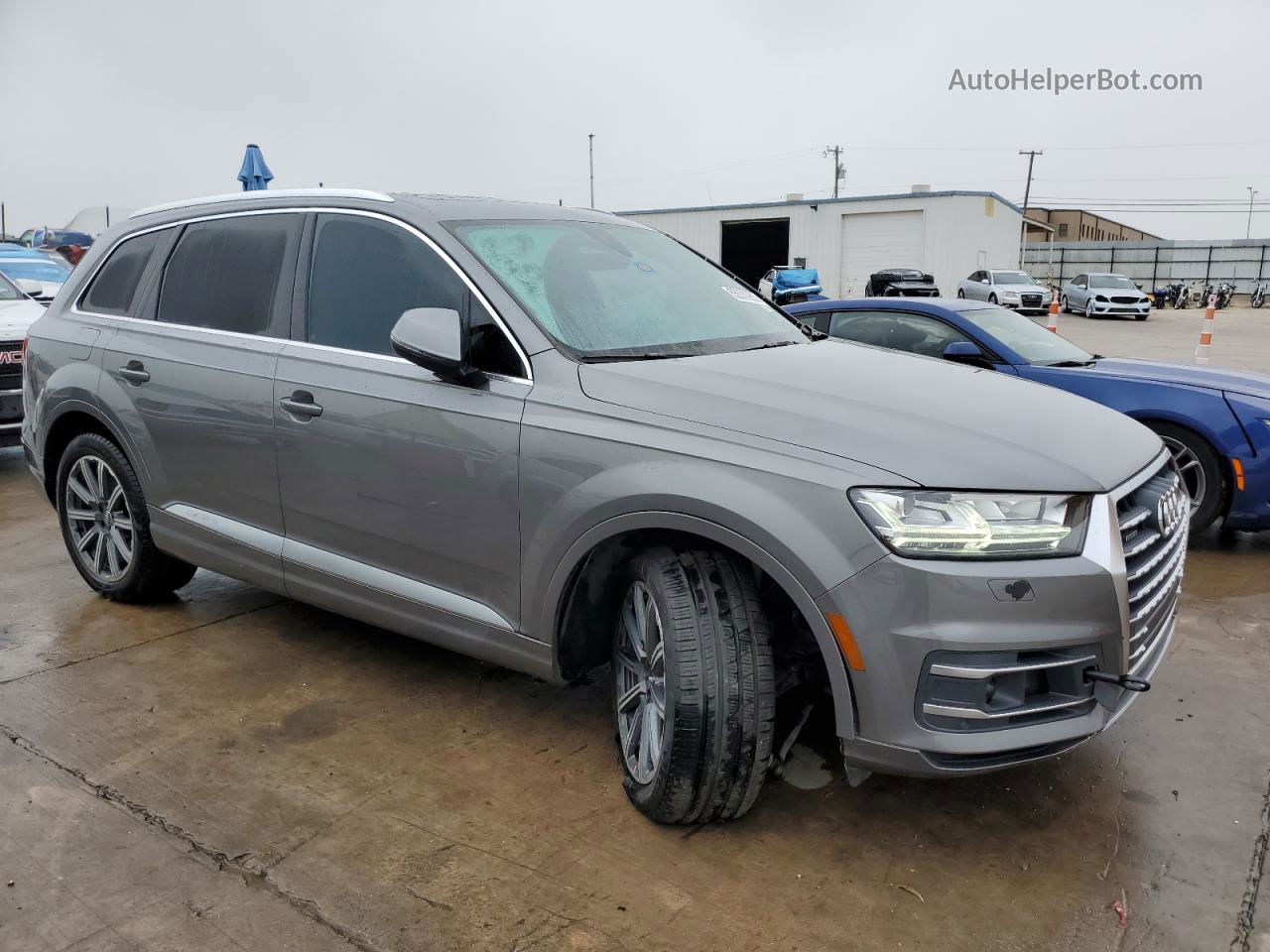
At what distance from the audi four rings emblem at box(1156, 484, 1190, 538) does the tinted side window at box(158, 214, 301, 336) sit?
2.91 meters

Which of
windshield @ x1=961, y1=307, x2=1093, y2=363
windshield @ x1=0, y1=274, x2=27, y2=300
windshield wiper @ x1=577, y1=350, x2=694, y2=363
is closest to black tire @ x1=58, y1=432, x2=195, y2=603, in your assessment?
windshield wiper @ x1=577, y1=350, x2=694, y2=363

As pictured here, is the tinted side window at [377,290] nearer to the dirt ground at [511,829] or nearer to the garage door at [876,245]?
the dirt ground at [511,829]

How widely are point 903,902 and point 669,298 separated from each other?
78.7 inches

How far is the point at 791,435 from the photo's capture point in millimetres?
2436

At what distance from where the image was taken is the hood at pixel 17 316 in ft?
24.6

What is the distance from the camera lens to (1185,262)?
45406mm

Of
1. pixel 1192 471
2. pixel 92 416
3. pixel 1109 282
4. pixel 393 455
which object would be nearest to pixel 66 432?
pixel 92 416

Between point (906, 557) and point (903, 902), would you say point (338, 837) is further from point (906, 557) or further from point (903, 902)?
point (906, 557)

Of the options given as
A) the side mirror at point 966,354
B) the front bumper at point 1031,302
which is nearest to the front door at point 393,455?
the side mirror at point 966,354

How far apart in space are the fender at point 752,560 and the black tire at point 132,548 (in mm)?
2333

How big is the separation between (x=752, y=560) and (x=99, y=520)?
3.33 metres

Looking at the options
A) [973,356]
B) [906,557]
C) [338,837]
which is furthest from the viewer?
[973,356]

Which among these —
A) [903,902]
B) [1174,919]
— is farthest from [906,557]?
[1174,919]

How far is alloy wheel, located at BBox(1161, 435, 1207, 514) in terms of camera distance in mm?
5336
